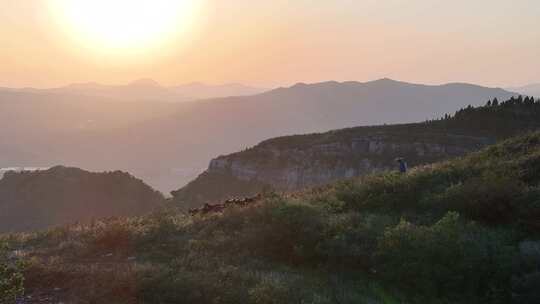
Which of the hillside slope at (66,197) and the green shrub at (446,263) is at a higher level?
the green shrub at (446,263)

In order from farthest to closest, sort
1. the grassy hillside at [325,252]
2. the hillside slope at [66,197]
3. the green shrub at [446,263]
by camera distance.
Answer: the hillside slope at [66,197] → the green shrub at [446,263] → the grassy hillside at [325,252]

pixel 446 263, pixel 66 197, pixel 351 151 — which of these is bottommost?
pixel 66 197

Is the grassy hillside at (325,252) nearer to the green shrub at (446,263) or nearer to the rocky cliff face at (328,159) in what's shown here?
the green shrub at (446,263)

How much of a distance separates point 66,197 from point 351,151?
189 ft

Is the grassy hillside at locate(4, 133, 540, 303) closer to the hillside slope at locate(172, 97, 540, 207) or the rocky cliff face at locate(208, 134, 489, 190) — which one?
the hillside slope at locate(172, 97, 540, 207)

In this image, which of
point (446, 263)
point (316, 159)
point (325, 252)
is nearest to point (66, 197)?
point (316, 159)

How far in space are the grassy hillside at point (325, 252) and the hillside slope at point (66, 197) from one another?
7737cm

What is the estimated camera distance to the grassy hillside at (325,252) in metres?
8.67

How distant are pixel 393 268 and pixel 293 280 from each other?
6.74ft

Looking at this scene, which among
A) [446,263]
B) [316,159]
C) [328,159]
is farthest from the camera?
[316,159]

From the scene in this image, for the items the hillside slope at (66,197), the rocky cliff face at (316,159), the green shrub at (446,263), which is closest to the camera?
the green shrub at (446,263)

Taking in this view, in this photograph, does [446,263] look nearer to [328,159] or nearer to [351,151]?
[351,151]

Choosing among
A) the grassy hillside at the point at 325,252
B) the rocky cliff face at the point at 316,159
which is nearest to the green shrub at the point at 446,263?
the grassy hillside at the point at 325,252

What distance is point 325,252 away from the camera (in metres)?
10.5
